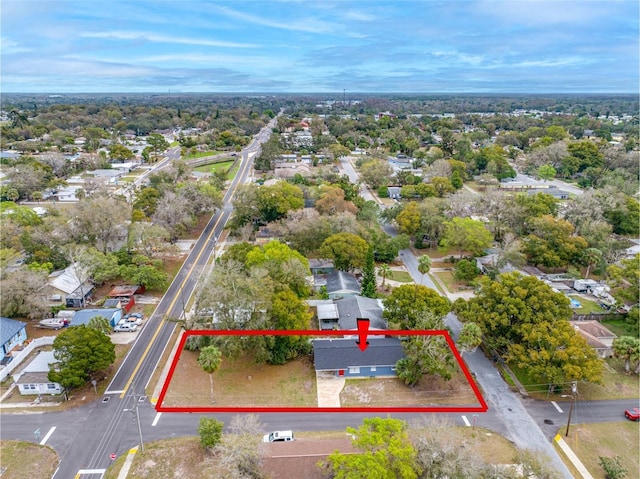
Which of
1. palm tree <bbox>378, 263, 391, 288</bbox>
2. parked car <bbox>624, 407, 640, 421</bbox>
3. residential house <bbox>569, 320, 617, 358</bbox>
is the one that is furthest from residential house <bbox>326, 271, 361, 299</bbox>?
parked car <bbox>624, 407, 640, 421</bbox>

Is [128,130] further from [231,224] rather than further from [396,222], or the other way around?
[396,222]

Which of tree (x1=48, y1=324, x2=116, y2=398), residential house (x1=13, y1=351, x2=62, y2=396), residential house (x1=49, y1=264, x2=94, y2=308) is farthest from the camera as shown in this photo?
residential house (x1=49, y1=264, x2=94, y2=308)

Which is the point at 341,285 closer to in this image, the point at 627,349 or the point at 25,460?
the point at 627,349

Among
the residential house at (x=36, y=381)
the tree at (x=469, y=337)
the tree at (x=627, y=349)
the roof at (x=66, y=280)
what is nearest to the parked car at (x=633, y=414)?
the tree at (x=627, y=349)

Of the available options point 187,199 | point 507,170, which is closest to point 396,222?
point 187,199

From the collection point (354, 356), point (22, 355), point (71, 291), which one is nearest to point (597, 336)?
point (354, 356)

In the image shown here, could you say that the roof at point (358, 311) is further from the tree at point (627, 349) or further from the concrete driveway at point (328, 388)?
the tree at point (627, 349)

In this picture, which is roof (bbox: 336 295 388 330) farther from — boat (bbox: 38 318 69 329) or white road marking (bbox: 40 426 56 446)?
boat (bbox: 38 318 69 329)

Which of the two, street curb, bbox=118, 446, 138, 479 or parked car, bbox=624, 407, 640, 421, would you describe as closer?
street curb, bbox=118, 446, 138, 479
